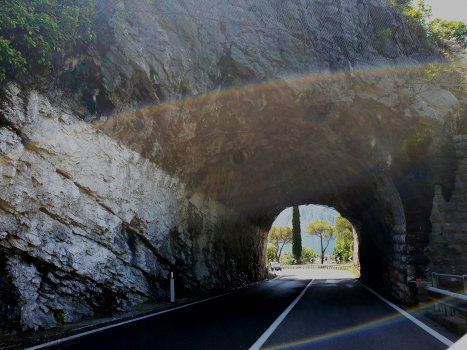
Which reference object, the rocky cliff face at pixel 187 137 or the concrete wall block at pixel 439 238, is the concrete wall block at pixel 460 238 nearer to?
the concrete wall block at pixel 439 238

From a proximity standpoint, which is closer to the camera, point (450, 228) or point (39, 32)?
point (39, 32)

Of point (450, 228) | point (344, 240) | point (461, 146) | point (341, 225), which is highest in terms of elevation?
point (461, 146)

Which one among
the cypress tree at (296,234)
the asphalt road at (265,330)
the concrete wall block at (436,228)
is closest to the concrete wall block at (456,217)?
the concrete wall block at (436,228)

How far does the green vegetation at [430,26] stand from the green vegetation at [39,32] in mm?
11667

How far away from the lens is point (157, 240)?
1125 centimetres

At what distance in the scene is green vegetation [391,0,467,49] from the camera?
13.9m

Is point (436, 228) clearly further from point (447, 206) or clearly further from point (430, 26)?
point (430, 26)

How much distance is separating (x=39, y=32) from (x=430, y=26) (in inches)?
550

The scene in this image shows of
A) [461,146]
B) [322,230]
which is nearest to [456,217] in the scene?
[461,146]

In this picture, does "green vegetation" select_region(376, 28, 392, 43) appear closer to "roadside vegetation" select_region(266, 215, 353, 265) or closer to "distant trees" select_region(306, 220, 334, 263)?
"roadside vegetation" select_region(266, 215, 353, 265)

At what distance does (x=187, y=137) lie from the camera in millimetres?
11984

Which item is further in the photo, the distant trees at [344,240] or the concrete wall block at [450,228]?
the distant trees at [344,240]

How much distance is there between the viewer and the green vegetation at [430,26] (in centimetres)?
1387

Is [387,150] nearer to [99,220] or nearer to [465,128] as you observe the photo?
[465,128]
